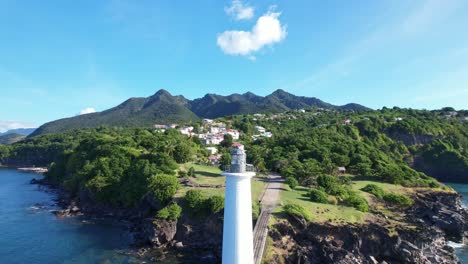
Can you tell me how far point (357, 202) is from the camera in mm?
35062

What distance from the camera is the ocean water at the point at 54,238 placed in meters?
27.8

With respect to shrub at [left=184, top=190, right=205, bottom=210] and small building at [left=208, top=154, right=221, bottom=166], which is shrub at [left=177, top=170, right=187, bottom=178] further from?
small building at [left=208, top=154, right=221, bottom=166]

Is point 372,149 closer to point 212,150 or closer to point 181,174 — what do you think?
point 212,150

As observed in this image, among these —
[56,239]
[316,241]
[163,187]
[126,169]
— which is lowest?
[56,239]

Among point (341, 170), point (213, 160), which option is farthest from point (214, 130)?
point (341, 170)

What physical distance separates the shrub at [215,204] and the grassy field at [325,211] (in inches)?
224

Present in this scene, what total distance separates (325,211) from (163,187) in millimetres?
18792

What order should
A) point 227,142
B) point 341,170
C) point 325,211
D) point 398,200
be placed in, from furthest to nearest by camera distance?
1. point 227,142
2. point 341,170
3. point 398,200
4. point 325,211

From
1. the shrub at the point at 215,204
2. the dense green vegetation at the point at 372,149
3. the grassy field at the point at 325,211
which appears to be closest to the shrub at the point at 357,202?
the grassy field at the point at 325,211

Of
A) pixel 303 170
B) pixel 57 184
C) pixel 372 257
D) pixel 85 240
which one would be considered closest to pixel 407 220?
pixel 372 257

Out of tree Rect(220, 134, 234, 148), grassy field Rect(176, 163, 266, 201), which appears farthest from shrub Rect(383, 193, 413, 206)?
tree Rect(220, 134, 234, 148)

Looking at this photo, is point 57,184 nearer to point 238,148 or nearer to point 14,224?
point 14,224

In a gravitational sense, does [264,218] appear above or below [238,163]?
below

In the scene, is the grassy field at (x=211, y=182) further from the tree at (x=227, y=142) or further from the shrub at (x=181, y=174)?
the tree at (x=227, y=142)
